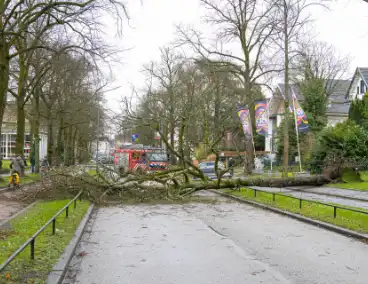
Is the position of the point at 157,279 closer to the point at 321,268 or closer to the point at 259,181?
the point at 321,268

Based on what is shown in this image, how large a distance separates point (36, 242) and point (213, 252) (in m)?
3.55

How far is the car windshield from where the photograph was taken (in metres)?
37.9

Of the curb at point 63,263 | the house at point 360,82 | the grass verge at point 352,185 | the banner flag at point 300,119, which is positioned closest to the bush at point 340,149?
the grass verge at point 352,185

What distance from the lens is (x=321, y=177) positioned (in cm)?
2409

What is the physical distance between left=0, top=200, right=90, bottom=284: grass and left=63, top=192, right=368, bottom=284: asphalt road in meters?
0.41

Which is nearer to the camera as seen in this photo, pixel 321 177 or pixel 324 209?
pixel 324 209

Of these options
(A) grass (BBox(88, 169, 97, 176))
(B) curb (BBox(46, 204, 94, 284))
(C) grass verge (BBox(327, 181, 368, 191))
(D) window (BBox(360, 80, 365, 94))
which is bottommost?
(B) curb (BBox(46, 204, 94, 284))

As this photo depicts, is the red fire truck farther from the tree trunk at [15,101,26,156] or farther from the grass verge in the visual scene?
the grass verge

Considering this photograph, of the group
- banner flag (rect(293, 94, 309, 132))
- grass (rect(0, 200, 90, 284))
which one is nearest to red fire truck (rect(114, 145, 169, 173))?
banner flag (rect(293, 94, 309, 132))

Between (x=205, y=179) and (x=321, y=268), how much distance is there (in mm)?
12591

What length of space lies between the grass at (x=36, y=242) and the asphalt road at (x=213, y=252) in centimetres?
41

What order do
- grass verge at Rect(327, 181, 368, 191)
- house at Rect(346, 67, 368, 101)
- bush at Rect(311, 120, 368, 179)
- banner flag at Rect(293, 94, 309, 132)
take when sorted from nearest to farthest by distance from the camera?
grass verge at Rect(327, 181, 368, 191)
bush at Rect(311, 120, 368, 179)
banner flag at Rect(293, 94, 309, 132)
house at Rect(346, 67, 368, 101)

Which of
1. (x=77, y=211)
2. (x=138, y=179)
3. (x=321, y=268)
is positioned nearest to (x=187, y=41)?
(x=138, y=179)

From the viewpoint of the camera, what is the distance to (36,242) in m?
9.22
